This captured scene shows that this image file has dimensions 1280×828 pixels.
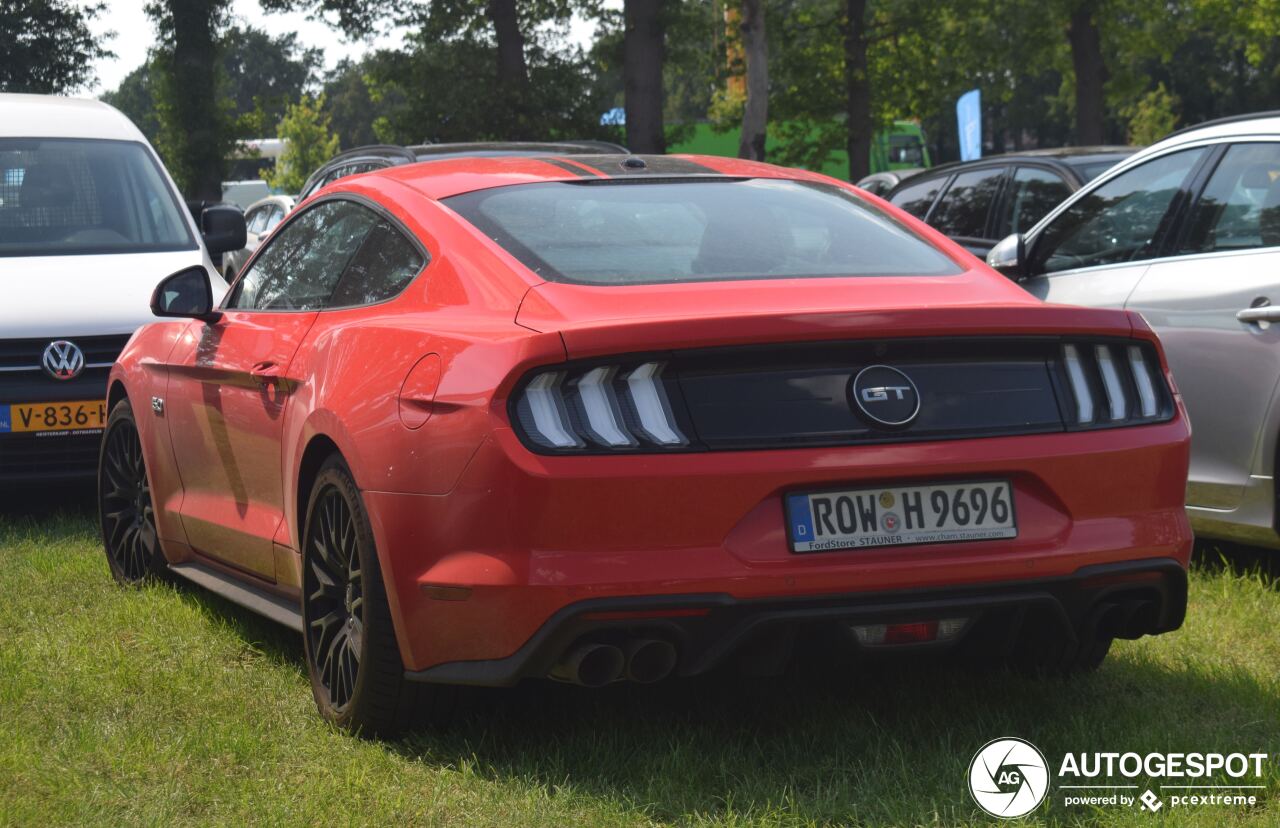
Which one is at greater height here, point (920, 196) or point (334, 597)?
point (920, 196)

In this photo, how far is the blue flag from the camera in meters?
32.4

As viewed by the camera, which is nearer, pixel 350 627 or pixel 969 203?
pixel 350 627

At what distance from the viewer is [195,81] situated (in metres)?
33.8

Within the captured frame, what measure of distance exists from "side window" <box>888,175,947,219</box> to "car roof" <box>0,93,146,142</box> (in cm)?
480

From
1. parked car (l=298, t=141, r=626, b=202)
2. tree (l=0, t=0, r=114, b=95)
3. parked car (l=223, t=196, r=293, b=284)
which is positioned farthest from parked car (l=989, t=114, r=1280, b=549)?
tree (l=0, t=0, r=114, b=95)

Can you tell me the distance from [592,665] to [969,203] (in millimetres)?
7657

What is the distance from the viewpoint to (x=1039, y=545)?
3.97 meters

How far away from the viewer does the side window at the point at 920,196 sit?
11.5 metres

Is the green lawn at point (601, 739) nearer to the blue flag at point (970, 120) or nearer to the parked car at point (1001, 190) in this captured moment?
the parked car at point (1001, 190)

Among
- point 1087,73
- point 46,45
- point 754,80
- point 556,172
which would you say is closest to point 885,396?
point 556,172

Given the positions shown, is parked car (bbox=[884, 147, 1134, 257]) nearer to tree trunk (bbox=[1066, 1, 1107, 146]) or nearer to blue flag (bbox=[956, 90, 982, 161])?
tree trunk (bbox=[1066, 1, 1107, 146])

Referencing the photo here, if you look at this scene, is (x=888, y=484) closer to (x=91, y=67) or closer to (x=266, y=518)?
(x=266, y=518)

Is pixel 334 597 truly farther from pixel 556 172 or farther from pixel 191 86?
pixel 191 86

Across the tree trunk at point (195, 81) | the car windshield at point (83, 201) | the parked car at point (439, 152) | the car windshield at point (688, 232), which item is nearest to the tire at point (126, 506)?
the car windshield at point (688, 232)
